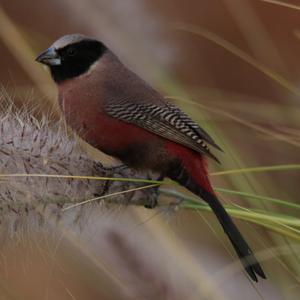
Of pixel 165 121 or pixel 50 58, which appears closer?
pixel 165 121

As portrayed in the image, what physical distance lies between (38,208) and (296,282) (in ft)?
1.79

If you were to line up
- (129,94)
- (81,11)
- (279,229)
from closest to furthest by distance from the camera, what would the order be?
(279,229), (129,94), (81,11)

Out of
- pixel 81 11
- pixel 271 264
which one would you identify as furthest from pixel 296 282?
pixel 81 11

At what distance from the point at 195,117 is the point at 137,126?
0.25 meters

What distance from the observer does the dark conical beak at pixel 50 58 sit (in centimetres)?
243

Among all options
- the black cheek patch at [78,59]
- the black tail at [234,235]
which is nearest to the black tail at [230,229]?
the black tail at [234,235]

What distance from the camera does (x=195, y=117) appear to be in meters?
2.05

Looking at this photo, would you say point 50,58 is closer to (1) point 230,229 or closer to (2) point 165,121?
(2) point 165,121

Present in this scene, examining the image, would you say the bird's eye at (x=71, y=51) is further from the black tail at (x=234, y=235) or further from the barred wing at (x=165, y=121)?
the black tail at (x=234, y=235)

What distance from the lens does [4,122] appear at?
1844 mm

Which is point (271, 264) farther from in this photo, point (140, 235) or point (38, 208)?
point (38, 208)

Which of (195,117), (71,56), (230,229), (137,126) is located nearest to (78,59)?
(71,56)

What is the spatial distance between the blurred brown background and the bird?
6 centimetres

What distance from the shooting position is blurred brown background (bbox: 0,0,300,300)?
6.26 feet
